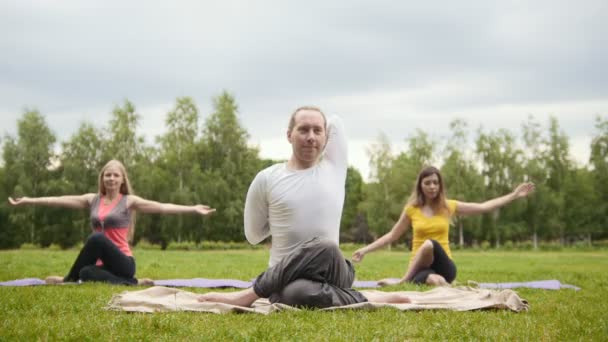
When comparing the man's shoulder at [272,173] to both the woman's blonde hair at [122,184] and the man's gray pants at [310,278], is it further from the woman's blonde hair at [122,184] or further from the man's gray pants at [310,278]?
the woman's blonde hair at [122,184]

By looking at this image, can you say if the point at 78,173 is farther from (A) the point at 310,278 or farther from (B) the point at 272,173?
(A) the point at 310,278

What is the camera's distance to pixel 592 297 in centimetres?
728

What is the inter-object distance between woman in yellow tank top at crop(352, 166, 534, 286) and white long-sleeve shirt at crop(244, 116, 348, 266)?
3006mm

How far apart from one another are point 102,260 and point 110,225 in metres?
0.63

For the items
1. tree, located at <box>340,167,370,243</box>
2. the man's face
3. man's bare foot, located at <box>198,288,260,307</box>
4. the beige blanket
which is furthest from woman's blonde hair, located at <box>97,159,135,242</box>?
tree, located at <box>340,167,370,243</box>

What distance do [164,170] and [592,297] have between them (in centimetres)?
3997

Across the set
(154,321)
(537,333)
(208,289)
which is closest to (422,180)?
(208,289)

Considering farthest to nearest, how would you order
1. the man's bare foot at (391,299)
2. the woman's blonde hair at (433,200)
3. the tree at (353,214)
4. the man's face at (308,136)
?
1. the tree at (353,214)
2. the woman's blonde hair at (433,200)
3. the man's bare foot at (391,299)
4. the man's face at (308,136)

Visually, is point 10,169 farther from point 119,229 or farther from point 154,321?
point 154,321

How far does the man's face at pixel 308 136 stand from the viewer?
5.38 metres

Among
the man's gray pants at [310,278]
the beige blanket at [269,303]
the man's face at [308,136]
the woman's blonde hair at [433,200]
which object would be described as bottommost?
the beige blanket at [269,303]

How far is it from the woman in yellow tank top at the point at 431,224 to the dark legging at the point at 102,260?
365cm

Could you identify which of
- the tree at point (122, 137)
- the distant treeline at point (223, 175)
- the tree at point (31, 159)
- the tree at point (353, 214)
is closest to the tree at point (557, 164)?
the distant treeline at point (223, 175)

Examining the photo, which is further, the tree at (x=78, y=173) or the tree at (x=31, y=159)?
the tree at (x=31, y=159)
